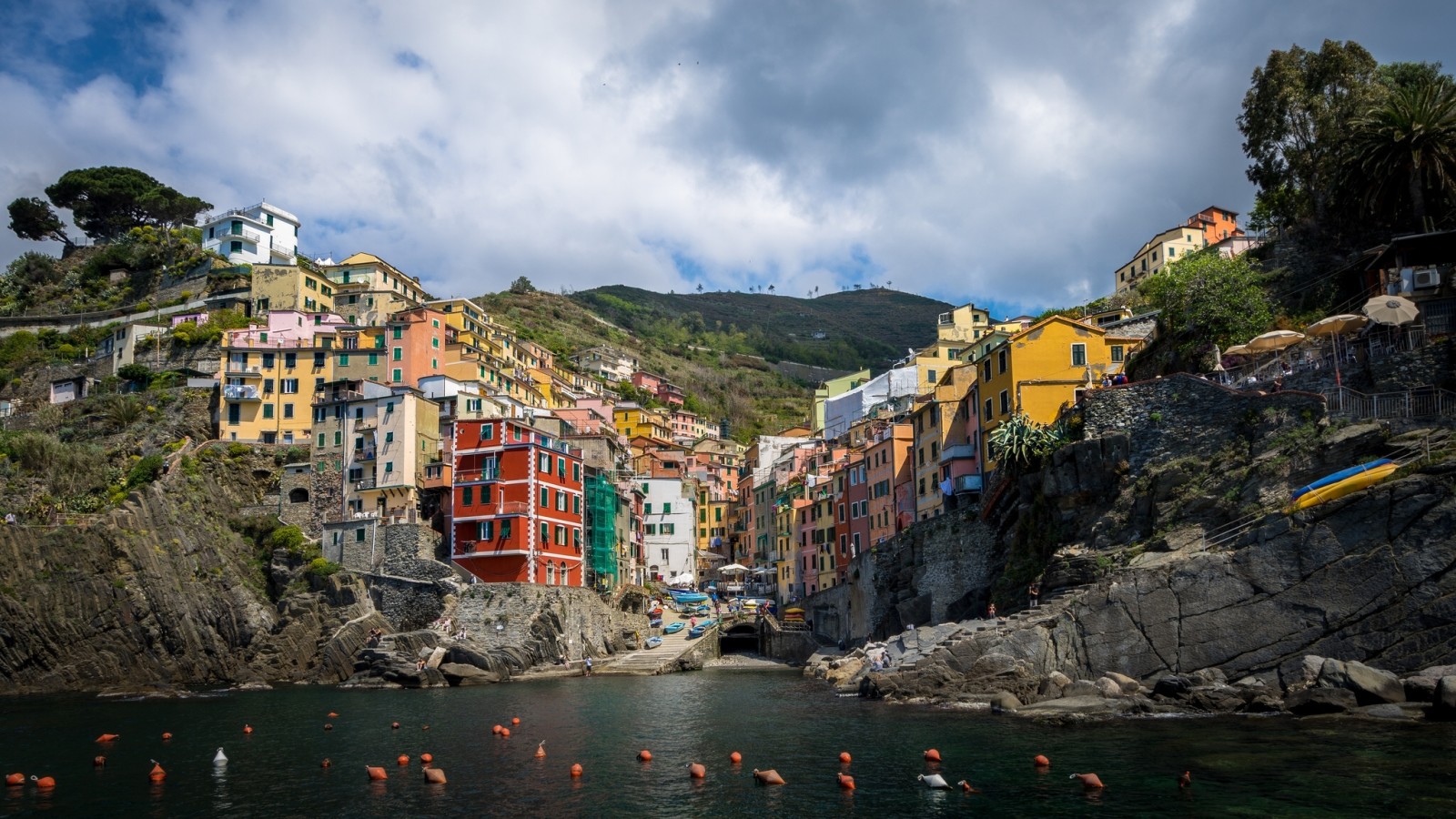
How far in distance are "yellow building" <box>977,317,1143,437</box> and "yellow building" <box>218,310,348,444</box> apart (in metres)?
54.6

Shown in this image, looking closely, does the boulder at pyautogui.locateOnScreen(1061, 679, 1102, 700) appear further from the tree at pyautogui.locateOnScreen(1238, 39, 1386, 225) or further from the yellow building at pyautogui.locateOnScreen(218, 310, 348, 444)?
the yellow building at pyautogui.locateOnScreen(218, 310, 348, 444)

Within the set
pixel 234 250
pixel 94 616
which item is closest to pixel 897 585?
pixel 94 616

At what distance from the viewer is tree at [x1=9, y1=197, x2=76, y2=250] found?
4830 inches

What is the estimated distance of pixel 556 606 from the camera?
2830 inches

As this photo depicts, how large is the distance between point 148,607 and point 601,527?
102 ft

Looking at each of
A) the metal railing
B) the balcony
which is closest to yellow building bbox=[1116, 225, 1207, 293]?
the balcony

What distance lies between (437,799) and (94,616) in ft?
160

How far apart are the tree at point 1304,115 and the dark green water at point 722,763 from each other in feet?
125

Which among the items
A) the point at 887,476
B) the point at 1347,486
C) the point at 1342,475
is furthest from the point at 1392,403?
the point at 887,476

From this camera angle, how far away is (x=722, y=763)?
113 feet

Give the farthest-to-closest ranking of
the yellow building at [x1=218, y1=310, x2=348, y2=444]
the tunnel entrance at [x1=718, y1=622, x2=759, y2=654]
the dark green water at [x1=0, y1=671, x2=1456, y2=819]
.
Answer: the tunnel entrance at [x1=718, y1=622, x2=759, y2=654], the yellow building at [x1=218, y1=310, x2=348, y2=444], the dark green water at [x1=0, y1=671, x2=1456, y2=819]

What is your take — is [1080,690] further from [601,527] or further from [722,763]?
[601,527]

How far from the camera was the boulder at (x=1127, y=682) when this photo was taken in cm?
4000

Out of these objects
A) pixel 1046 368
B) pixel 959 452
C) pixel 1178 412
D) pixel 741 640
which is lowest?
pixel 741 640
